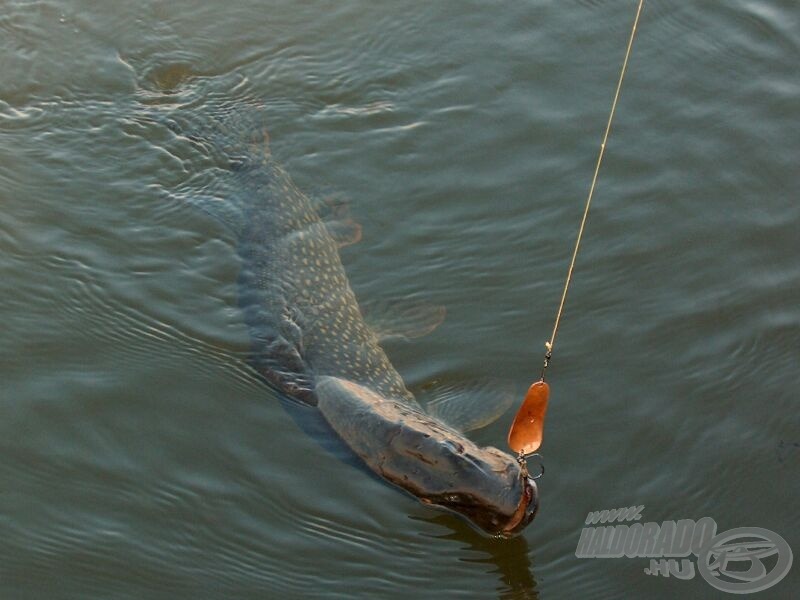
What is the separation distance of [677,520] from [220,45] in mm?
5588

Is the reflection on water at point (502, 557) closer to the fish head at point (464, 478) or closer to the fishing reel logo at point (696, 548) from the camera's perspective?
the fish head at point (464, 478)

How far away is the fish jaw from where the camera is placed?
16.5ft

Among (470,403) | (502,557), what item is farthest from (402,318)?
(502,557)

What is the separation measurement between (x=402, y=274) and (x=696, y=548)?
8.44ft

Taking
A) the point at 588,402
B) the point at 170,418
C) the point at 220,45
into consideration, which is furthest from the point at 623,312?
the point at 220,45

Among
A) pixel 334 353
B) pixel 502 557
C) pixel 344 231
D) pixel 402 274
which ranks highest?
pixel 344 231

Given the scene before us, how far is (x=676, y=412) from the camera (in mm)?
5848

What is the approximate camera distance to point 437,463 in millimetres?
5168

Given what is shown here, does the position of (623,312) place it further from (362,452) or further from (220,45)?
(220,45)

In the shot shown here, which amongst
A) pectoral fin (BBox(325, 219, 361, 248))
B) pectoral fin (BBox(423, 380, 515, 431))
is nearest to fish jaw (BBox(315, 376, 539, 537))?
pectoral fin (BBox(423, 380, 515, 431))

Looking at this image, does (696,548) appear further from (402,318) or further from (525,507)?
(402,318)

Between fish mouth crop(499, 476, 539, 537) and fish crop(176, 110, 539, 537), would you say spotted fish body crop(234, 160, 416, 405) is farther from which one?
fish mouth crop(499, 476, 539, 537)

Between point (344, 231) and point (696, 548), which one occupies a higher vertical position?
point (344, 231)

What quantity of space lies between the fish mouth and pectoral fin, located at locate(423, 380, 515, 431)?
66 cm
